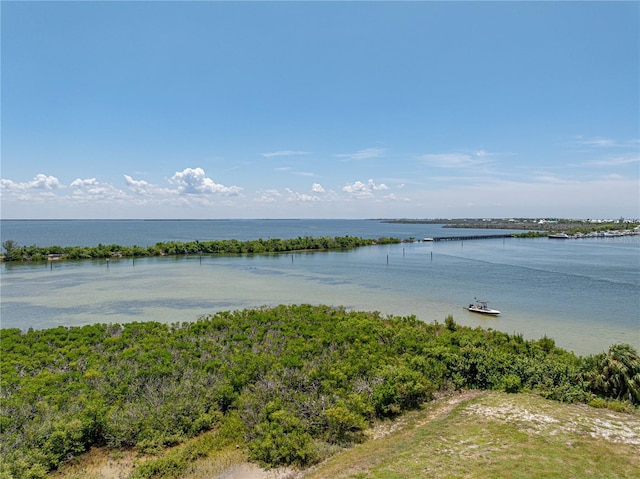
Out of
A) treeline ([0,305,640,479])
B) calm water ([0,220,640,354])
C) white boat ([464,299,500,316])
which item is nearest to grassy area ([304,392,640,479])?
treeline ([0,305,640,479])

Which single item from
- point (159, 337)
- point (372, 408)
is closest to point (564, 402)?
point (372, 408)

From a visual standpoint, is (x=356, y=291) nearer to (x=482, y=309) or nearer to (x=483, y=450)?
(x=482, y=309)

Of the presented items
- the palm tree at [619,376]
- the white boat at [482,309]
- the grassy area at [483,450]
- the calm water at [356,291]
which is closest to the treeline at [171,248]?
the calm water at [356,291]

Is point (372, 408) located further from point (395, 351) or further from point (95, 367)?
point (95, 367)

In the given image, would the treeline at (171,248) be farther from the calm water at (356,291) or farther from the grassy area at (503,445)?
the grassy area at (503,445)

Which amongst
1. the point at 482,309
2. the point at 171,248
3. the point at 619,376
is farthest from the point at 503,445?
the point at 171,248
